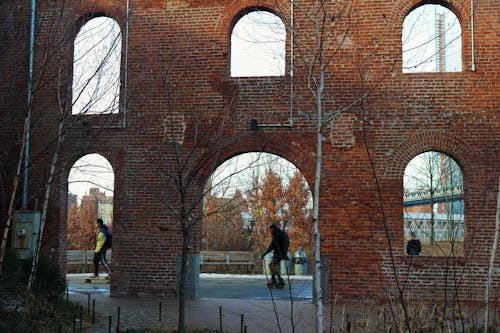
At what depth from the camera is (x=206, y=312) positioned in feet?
32.9

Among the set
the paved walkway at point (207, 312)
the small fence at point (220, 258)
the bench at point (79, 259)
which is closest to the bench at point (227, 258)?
the small fence at point (220, 258)

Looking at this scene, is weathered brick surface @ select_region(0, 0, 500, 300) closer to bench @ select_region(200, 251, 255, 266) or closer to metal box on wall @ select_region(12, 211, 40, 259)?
metal box on wall @ select_region(12, 211, 40, 259)

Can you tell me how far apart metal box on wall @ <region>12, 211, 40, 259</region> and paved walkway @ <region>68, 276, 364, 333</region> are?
4.49 feet

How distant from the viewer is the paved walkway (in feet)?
28.1

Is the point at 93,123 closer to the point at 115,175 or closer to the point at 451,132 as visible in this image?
the point at 115,175

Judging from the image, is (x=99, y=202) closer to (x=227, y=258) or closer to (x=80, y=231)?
(x=80, y=231)

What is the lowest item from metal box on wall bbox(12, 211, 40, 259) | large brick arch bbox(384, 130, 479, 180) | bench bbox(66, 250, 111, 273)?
bench bbox(66, 250, 111, 273)

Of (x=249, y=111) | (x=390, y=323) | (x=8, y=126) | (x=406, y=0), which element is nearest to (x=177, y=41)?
(x=249, y=111)

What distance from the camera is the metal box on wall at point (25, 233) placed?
1138cm

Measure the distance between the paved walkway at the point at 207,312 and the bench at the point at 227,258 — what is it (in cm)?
722

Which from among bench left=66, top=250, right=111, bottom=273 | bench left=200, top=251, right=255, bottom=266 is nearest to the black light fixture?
bench left=200, top=251, right=255, bottom=266

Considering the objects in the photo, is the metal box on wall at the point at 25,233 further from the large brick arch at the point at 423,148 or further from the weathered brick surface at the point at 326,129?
the large brick arch at the point at 423,148

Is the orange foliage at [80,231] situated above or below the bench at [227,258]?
above

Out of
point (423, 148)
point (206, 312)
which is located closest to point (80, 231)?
point (206, 312)
